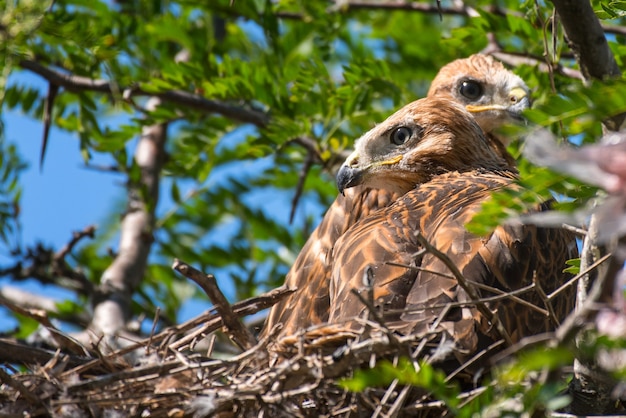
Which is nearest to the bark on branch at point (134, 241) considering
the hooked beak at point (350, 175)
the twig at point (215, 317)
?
the hooked beak at point (350, 175)

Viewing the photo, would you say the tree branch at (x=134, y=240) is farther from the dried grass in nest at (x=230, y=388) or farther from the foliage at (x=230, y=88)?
the dried grass in nest at (x=230, y=388)

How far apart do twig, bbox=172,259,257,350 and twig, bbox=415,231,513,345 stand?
33.5 inches

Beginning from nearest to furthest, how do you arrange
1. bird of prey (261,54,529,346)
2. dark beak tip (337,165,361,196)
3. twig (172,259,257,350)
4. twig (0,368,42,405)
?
1. twig (0,368,42,405)
2. twig (172,259,257,350)
3. bird of prey (261,54,529,346)
4. dark beak tip (337,165,361,196)

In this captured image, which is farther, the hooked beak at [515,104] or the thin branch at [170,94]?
the hooked beak at [515,104]

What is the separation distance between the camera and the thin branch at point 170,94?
5539mm

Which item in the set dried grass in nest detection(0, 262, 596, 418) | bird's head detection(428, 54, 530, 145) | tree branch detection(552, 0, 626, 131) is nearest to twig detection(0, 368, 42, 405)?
dried grass in nest detection(0, 262, 596, 418)

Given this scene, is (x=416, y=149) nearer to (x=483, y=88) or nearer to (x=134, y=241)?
(x=483, y=88)

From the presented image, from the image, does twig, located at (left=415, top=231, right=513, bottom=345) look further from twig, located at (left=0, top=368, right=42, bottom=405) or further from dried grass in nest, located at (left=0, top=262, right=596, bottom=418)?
twig, located at (left=0, top=368, right=42, bottom=405)

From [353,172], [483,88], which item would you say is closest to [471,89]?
[483,88]

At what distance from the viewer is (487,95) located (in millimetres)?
6797

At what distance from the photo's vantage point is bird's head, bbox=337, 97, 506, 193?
512cm

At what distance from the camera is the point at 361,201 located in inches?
216

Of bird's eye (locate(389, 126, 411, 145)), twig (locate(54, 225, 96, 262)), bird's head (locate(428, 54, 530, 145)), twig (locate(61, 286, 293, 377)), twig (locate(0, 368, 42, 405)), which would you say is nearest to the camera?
twig (locate(0, 368, 42, 405))

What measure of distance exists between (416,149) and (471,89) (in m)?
1.78
